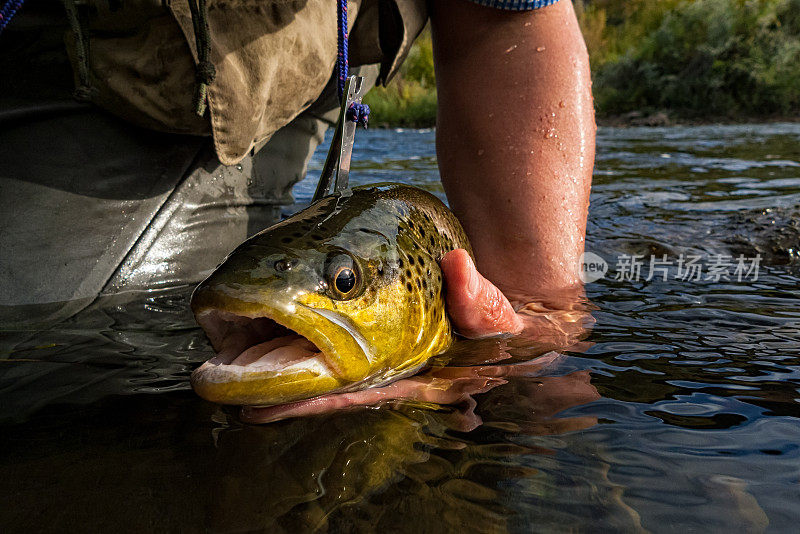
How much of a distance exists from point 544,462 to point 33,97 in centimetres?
188

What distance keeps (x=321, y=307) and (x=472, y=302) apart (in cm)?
56

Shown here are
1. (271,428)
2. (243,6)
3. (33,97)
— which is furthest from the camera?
(33,97)

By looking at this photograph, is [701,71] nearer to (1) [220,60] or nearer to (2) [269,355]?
(1) [220,60]

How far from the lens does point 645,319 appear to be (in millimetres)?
2078

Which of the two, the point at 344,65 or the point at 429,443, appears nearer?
the point at 429,443

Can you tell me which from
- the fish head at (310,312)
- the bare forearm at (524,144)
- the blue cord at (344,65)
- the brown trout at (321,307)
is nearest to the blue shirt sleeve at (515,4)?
the bare forearm at (524,144)

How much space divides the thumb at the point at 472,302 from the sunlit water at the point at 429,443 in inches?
8.7

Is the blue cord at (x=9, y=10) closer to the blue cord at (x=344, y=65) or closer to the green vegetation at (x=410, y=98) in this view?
the blue cord at (x=344, y=65)

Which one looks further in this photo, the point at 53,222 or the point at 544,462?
the point at 53,222

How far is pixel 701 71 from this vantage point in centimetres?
2341

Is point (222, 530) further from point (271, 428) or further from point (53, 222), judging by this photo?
point (53, 222)

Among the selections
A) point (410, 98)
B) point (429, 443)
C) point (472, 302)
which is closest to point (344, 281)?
point (429, 443)

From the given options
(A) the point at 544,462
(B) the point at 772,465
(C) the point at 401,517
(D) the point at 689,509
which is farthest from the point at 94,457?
(B) the point at 772,465

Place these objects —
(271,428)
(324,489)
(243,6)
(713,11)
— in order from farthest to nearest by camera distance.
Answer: (713,11) < (243,6) < (271,428) < (324,489)
